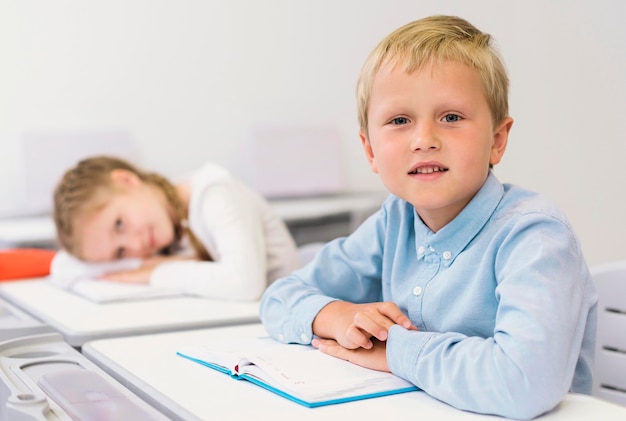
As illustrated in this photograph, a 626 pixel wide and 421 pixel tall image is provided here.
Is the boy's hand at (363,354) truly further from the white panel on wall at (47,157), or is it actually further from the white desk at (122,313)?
the white panel on wall at (47,157)

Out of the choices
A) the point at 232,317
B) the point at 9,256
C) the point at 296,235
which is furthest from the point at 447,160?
the point at 296,235

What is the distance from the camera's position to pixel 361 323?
3.17ft

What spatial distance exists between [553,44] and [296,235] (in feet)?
4.79

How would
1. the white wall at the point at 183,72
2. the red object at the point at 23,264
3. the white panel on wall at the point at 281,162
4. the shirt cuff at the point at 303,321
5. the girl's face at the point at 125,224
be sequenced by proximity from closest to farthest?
the shirt cuff at the point at 303,321 → the girl's face at the point at 125,224 → the red object at the point at 23,264 → the white wall at the point at 183,72 → the white panel on wall at the point at 281,162

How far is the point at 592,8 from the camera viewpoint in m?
1.26

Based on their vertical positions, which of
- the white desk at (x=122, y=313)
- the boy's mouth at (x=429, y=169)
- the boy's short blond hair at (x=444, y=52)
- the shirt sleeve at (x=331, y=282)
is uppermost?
the boy's short blond hair at (x=444, y=52)

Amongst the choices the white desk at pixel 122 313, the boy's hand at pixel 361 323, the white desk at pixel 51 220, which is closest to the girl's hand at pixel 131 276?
the white desk at pixel 122 313

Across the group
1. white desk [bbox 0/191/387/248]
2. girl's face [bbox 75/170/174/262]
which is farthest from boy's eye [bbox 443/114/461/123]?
white desk [bbox 0/191/387/248]

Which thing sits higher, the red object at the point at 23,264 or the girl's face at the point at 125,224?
the girl's face at the point at 125,224

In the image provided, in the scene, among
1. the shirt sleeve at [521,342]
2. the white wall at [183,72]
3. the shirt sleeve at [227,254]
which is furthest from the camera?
the white wall at [183,72]

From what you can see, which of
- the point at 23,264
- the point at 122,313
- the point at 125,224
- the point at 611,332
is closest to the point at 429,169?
the point at 611,332

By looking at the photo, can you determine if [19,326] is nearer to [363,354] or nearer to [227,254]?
[227,254]

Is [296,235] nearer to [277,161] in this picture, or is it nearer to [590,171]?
[277,161]

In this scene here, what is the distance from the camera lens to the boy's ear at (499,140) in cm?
101
